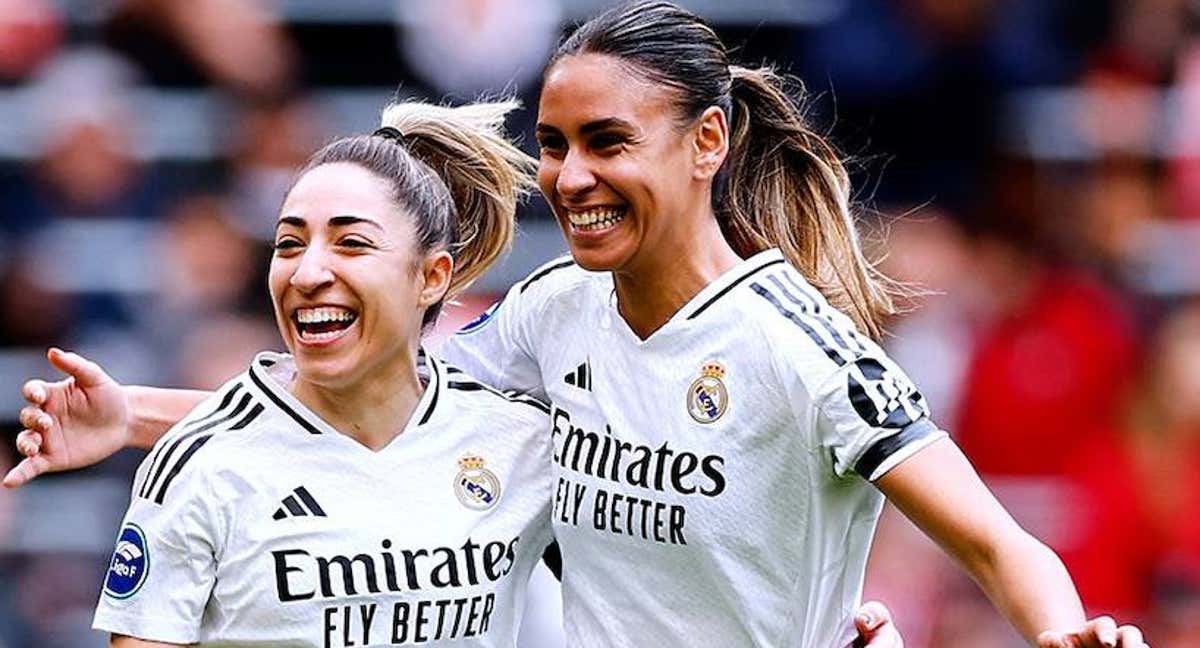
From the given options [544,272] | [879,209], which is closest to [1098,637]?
[544,272]

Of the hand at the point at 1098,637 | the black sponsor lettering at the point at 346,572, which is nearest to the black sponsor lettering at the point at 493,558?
the black sponsor lettering at the point at 346,572

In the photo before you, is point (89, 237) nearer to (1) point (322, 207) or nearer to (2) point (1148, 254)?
(2) point (1148, 254)

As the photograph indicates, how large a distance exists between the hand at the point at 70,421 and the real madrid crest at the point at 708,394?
1081 millimetres

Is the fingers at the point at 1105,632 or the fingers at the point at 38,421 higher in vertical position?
the fingers at the point at 38,421

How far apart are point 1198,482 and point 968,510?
373 centimetres

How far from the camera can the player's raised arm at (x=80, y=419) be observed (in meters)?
4.50

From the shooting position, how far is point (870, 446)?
4215mm

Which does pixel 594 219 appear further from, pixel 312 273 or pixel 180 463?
pixel 180 463

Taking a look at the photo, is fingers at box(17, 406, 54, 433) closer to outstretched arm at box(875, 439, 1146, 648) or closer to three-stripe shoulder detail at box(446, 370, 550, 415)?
three-stripe shoulder detail at box(446, 370, 550, 415)

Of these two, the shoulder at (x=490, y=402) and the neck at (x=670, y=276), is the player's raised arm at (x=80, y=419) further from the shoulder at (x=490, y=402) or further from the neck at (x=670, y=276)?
the neck at (x=670, y=276)

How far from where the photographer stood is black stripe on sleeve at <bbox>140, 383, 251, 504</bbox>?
4.30m

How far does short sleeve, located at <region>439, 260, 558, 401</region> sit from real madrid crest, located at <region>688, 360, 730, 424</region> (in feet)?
1.46

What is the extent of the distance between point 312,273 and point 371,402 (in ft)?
1.02

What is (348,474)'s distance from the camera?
14.6 feet
